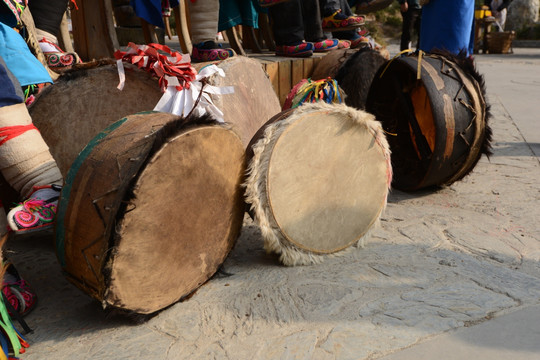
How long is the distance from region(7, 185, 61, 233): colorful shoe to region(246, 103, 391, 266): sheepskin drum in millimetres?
683

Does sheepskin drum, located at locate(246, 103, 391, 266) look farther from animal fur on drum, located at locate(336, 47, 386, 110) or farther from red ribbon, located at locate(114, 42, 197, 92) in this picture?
animal fur on drum, located at locate(336, 47, 386, 110)

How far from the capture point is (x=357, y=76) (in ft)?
11.8

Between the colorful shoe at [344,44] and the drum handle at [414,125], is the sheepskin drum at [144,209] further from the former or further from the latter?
the colorful shoe at [344,44]

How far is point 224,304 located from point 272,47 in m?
3.33

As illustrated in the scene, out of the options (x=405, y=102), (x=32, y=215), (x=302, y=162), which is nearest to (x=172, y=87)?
(x=302, y=162)

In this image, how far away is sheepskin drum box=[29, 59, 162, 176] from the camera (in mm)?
2283

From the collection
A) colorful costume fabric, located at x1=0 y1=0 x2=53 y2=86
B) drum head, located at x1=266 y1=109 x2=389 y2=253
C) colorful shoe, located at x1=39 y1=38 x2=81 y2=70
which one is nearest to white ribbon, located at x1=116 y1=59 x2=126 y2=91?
colorful costume fabric, located at x1=0 y1=0 x2=53 y2=86

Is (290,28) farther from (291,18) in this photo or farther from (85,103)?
(85,103)

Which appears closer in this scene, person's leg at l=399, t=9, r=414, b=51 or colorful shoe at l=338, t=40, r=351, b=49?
colorful shoe at l=338, t=40, r=351, b=49

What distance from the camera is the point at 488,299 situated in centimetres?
180

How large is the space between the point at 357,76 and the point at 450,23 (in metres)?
0.77

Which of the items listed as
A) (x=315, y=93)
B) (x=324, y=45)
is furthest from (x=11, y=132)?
(x=324, y=45)

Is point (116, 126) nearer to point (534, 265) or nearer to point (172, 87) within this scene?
point (172, 87)

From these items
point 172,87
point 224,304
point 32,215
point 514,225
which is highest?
point 172,87
